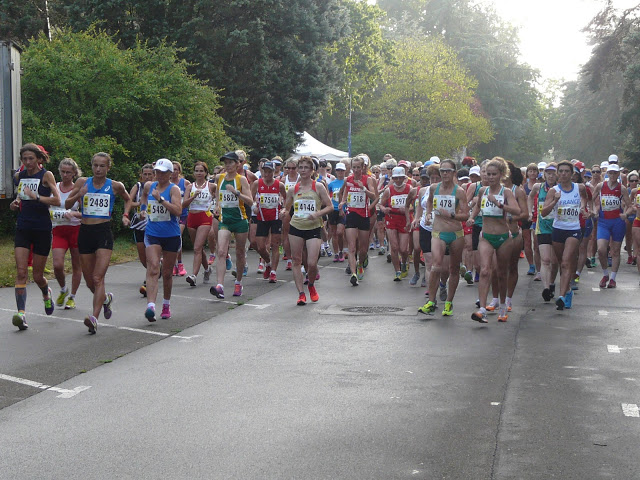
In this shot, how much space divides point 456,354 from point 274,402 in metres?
2.66

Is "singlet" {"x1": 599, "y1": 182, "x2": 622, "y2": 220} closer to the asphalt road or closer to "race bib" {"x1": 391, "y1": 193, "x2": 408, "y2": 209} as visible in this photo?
"race bib" {"x1": 391, "y1": 193, "x2": 408, "y2": 209}

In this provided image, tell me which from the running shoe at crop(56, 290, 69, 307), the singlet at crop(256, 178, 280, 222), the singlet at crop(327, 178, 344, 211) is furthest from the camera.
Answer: the singlet at crop(327, 178, 344, 211)

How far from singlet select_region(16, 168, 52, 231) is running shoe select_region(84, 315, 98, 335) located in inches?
48.9

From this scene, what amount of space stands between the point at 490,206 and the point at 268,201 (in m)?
5.06

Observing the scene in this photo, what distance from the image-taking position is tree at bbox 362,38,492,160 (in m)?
63.3

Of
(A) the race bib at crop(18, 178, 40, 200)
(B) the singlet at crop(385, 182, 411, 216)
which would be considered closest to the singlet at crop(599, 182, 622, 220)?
(B) the singlet at crop(385, 182, 411, 216)

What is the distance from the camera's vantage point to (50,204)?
34.3ft

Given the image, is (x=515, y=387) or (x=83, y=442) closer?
(x=83, y=442)

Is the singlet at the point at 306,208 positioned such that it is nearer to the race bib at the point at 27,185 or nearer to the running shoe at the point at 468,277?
the race bib at the point at 27,185

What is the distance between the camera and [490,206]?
1123 cm

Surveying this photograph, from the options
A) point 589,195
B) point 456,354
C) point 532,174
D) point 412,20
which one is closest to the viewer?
point 456,354

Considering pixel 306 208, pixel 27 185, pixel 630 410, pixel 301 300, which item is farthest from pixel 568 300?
pixel 27 185

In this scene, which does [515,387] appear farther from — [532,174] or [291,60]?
[291,60]

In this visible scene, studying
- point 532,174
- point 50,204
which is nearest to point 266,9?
point 532,174
